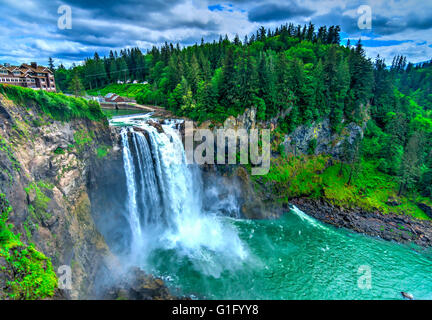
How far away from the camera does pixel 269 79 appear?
114 ft

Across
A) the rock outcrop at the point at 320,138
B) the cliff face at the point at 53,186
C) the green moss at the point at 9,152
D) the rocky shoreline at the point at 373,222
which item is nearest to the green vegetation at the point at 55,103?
the cliff face at the point at 53,186

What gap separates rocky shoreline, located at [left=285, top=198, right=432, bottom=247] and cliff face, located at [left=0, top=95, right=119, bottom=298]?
26.9 meters

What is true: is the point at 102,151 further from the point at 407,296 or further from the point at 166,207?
the point at 407,296

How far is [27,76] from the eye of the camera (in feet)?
81.1

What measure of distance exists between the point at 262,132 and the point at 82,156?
83.0ft

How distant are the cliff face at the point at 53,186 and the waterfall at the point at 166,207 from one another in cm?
436

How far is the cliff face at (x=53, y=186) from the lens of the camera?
14.1 m

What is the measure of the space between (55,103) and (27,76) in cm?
1021

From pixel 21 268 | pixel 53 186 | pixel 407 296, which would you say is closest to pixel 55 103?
pixel 53 186

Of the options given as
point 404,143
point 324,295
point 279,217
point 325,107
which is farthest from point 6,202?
point 404,143
